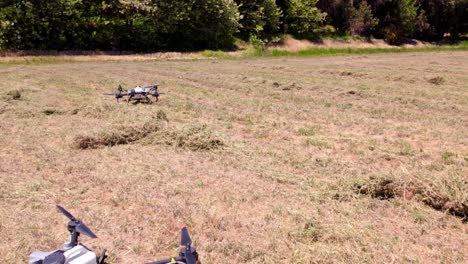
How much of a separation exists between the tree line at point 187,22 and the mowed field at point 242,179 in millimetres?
20472

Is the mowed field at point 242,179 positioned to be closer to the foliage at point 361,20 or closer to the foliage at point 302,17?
the foliage at point 302,17

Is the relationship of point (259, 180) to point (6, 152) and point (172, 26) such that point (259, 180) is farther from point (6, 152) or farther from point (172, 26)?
point (172, 26)

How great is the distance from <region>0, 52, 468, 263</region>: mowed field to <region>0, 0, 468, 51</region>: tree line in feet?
67.2

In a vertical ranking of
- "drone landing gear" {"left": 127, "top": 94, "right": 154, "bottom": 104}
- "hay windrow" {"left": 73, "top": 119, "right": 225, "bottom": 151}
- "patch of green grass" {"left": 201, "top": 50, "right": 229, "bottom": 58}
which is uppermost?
"patch of green grass" {"left": 201, "top": 50, "right": 229, "bottom": 58}

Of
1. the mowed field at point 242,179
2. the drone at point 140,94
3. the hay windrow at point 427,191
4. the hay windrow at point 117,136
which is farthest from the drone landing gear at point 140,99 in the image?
the hay windrow at point 427,191

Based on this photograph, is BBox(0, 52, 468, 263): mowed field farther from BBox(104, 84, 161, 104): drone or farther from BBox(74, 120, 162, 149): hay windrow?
BBox(104, 84, 161, 104): drone

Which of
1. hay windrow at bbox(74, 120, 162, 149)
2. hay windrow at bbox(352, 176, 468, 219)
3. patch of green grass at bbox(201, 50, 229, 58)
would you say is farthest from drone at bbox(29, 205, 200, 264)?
patch of green grass at bbox(201, 50, 229, 58)

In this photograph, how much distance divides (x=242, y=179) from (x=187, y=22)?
3163 centimetres

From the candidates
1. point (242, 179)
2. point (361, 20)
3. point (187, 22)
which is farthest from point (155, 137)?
point (361, 20)

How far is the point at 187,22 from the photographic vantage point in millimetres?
35719

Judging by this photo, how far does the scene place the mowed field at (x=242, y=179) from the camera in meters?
4.45

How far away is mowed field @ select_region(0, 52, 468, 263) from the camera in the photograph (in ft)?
14.6

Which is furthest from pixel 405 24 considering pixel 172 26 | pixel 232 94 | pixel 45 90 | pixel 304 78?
pixel 45 90

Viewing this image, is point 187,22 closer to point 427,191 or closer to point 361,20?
point 361,20
